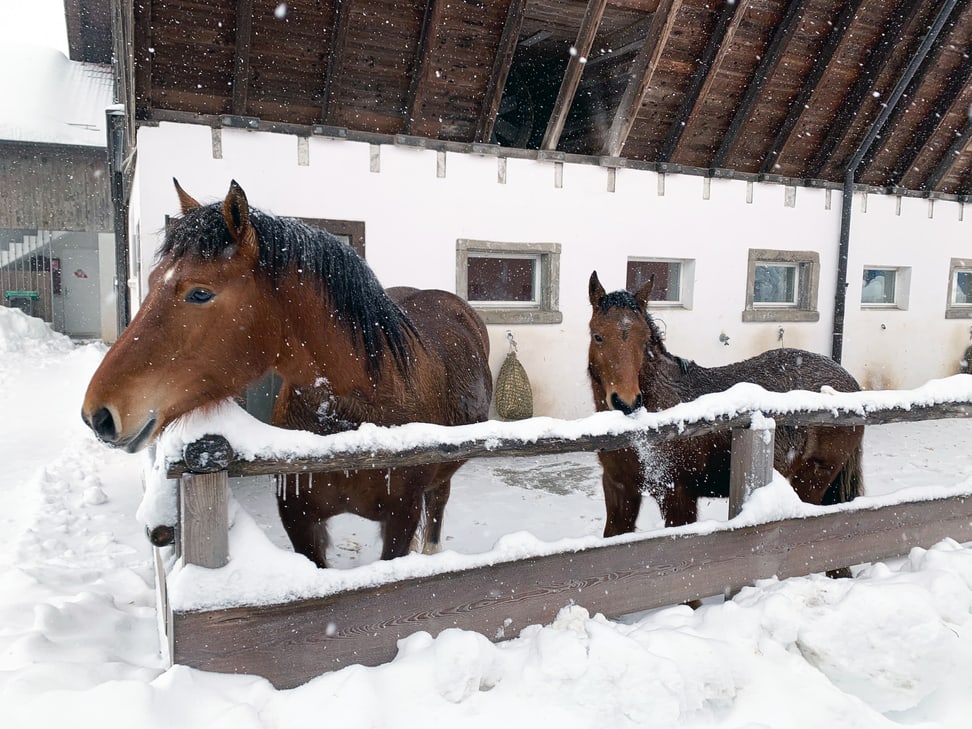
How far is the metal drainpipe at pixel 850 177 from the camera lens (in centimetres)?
802

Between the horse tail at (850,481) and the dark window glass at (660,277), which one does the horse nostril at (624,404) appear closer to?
the horse tail at (850,481)

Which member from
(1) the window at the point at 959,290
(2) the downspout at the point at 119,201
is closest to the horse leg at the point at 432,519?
(2) the downspout at the point at 119,201

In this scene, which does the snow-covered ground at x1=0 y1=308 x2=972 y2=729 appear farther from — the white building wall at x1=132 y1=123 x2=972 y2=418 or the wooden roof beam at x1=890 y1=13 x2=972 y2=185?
the wooden roof beam at x1=890 y1=13 x2=972 y2=185

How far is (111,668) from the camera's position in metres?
2.33

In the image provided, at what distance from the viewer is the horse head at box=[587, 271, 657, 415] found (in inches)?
121

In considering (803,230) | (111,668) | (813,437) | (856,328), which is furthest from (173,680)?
(856,328)

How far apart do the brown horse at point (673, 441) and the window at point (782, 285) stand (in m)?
5.45

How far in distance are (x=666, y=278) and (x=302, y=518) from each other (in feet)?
23.3

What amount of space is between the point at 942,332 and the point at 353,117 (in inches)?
396

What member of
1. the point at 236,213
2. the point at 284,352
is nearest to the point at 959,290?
the point at 284,352

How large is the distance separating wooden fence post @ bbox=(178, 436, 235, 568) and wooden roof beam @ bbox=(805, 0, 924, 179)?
9.26 meters

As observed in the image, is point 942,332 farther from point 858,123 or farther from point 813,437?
point 813,437

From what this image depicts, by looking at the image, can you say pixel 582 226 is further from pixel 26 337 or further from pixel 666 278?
pixel 26 337

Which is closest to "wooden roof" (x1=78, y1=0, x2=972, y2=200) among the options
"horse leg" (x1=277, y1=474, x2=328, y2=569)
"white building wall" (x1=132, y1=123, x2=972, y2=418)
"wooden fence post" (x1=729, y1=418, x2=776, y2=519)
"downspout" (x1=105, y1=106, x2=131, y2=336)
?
"white building wall" (x1=132, y1=123, x2=972, y2=418)
